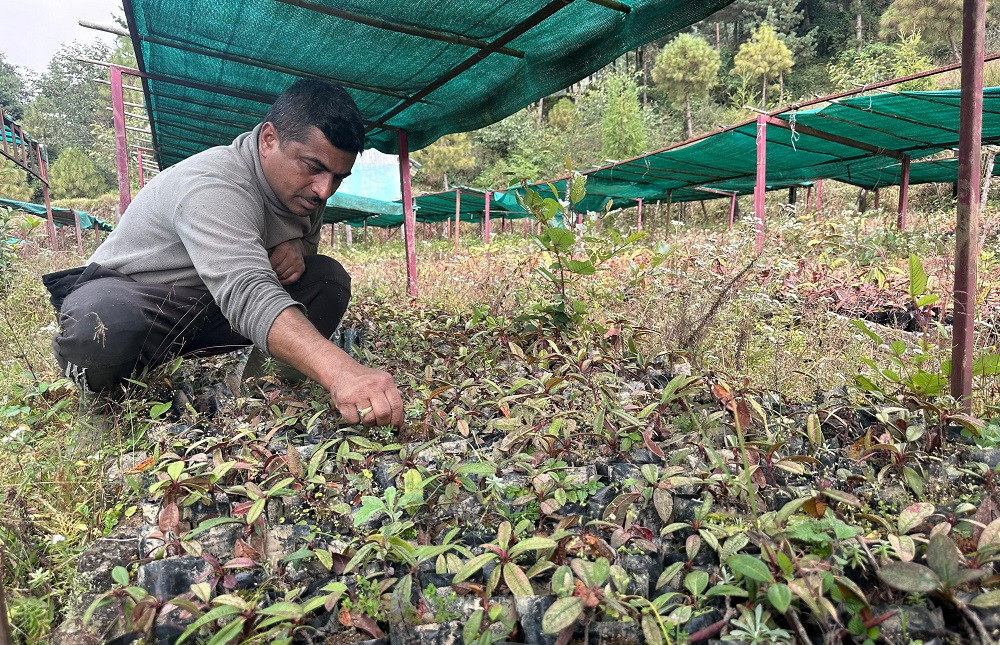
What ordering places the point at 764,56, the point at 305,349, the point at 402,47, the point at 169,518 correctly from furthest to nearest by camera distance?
the point at 764,56
the point at 402,47
the point at 305,349
the point at 169,518

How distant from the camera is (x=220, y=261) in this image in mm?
1976

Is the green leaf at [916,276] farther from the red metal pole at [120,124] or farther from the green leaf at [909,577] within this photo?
the red metal pole at [120,124]

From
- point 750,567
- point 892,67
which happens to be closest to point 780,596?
point 750,567

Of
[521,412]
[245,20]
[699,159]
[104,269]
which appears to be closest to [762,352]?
[521,412]

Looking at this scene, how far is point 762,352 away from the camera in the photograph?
9.20ft

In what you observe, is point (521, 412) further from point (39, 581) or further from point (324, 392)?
point (39, 581)

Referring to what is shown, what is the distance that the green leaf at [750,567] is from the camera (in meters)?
1.07

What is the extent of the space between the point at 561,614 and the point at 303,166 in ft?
6.48

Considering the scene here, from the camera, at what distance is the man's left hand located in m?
2.68

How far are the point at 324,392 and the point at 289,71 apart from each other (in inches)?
103

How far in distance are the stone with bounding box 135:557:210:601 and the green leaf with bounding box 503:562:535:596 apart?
0.70 metres

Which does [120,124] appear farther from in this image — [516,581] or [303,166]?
[516,581]

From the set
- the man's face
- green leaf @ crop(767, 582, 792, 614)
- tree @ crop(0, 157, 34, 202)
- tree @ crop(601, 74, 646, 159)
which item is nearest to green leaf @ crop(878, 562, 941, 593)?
green leaf @ crop(767, 582, 792, 614)

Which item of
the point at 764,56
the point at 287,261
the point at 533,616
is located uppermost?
the point at 764,56
